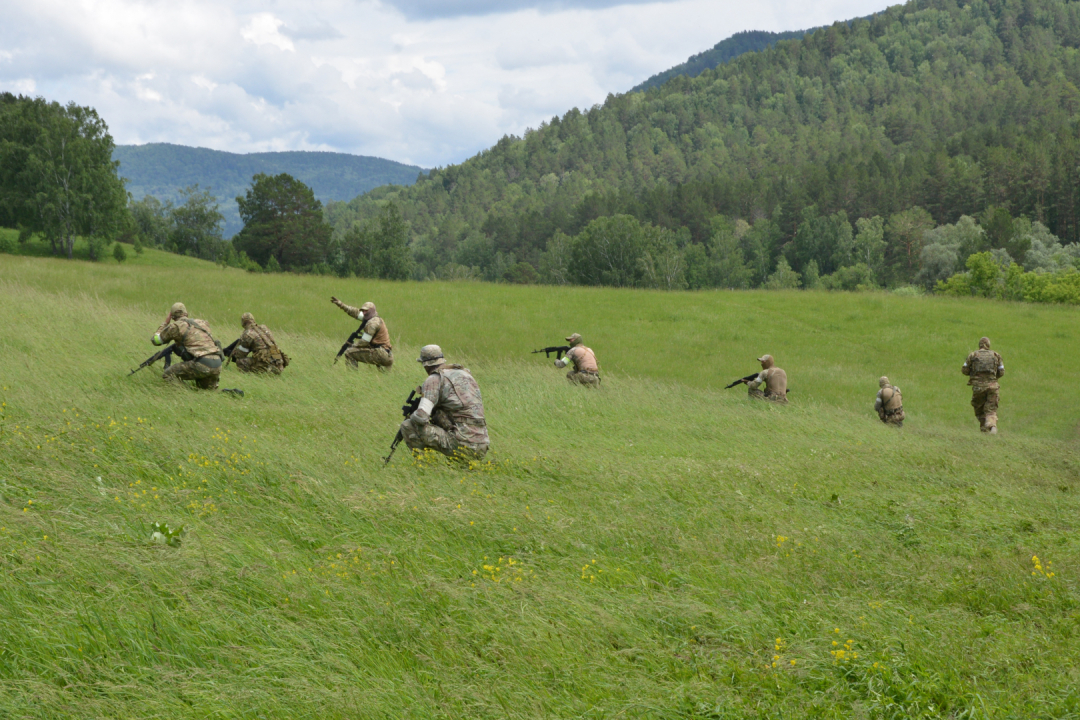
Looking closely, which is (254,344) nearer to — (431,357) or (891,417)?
(431,357)

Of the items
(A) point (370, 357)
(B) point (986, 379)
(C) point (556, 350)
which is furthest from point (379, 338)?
(B) point (986, 379)

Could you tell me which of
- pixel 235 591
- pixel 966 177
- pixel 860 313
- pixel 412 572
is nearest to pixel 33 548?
pixel 235 591

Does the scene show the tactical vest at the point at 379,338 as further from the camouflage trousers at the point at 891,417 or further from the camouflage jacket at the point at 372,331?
the camouflage trousers at the point at 891,417

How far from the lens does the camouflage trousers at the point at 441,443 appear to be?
9.26m

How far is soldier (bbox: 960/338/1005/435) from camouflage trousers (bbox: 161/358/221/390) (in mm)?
16515

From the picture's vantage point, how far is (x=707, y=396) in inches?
730

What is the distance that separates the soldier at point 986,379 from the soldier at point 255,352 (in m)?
15.8

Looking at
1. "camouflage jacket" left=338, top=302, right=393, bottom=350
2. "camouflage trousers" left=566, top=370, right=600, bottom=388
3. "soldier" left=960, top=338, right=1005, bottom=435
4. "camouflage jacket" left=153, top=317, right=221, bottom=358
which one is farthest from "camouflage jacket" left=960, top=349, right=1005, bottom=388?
"camouflage jacket" left=153, top=317, right=221, bottom=358

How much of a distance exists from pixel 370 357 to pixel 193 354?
490 centimetres

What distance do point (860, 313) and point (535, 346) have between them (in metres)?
15.9

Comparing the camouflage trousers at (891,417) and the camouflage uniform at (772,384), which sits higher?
the camouflage uniform at (772,384)

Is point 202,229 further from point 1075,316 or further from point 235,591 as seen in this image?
point 235,591

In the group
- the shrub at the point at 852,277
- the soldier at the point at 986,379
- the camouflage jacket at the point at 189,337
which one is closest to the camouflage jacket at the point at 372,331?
the camouflage jacket at the point at 189,337

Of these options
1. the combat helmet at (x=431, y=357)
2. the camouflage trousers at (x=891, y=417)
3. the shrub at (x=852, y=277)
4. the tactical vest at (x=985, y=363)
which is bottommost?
the camouflage trousers at (x=891, y=417)
